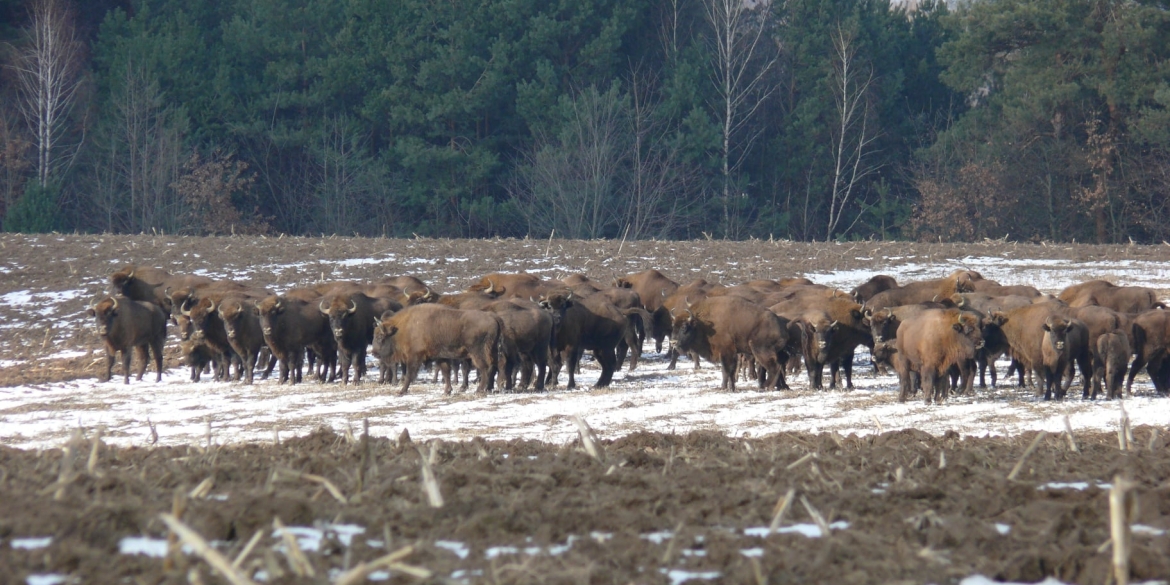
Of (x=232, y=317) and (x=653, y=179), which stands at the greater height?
(x=653, y=179)

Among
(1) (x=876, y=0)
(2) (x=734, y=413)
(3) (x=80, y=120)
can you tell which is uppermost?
(1) (x=876, y=0)

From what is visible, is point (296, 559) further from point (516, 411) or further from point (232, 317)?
point (232, 317)

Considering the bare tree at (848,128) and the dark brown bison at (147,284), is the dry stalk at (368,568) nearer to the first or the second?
the dark brown bison at (147,284)

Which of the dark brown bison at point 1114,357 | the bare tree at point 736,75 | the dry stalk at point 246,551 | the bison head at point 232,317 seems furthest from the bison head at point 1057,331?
the bare tree at point 736,75

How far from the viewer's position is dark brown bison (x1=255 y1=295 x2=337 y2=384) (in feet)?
60.9

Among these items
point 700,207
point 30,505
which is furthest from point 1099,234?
point 30,505

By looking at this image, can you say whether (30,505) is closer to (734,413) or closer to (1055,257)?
(734,413)

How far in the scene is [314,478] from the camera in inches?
267

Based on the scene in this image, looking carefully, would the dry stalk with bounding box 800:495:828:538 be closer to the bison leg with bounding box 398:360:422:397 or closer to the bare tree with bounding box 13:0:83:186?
the bison leg with bounding box 398:360:422:397

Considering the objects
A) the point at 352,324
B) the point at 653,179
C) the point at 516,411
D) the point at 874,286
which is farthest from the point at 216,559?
the point at 653,179

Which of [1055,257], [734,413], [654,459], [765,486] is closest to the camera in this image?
[765,486]

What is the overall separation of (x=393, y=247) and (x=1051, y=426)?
23717 mm

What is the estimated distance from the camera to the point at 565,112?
55.6 meters

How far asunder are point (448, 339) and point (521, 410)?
2.46 metres
